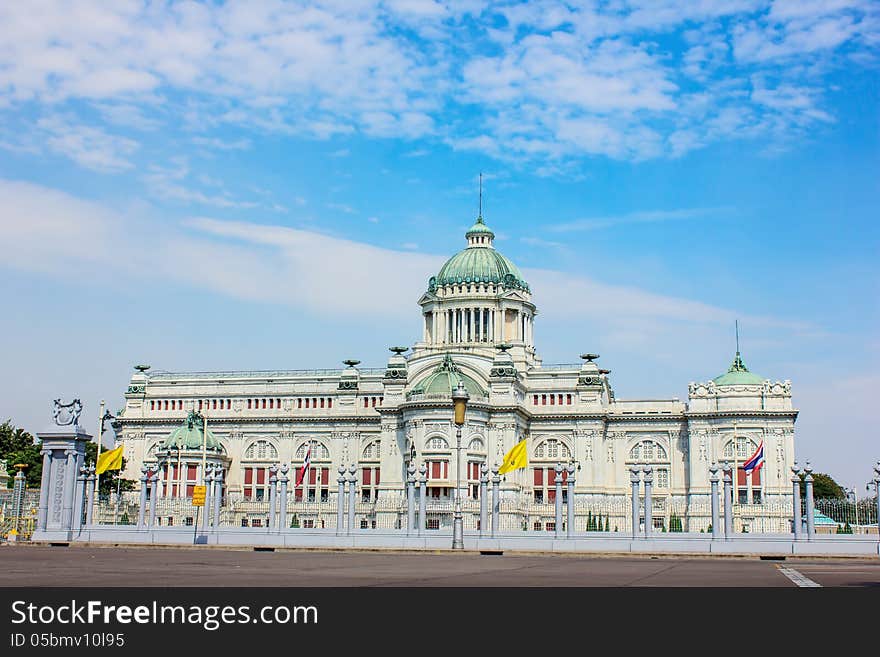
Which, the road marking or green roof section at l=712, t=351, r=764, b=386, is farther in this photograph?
green roof section at l=712, t=351, r=764, b=386

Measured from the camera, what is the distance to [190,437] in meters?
99.2

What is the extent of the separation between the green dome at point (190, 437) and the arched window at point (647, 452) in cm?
4211

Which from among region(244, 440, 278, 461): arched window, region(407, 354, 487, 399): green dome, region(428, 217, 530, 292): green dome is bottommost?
region(244, 440, 278, 461): arched window

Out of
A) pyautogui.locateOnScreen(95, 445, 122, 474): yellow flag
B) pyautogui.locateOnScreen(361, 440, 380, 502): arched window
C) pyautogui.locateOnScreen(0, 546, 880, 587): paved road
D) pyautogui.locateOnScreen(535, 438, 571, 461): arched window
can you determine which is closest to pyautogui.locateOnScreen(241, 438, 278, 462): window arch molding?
pyautogui.locateOnScreen(361, 440, 380, 502): arched window

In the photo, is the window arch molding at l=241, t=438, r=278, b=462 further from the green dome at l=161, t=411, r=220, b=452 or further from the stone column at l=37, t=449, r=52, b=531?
the stone column at l=37, t=449, r=52, b=531

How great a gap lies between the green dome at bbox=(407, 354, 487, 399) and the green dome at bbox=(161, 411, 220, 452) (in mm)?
22838

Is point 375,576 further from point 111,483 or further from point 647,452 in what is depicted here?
point 111,483

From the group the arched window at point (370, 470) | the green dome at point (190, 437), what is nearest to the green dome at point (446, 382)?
the arched window at point (370, 470)

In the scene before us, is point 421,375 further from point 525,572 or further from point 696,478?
point 525,572

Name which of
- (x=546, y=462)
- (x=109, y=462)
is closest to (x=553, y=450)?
(x=546, y=462)

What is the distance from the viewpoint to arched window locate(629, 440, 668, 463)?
316 ft

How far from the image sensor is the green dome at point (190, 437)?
98125mm

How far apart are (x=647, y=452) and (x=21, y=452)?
59.8 metres
